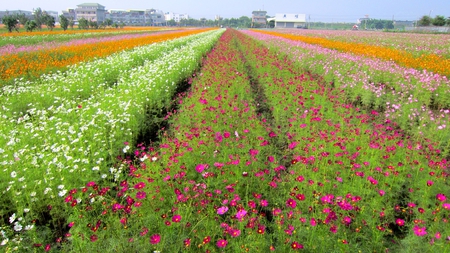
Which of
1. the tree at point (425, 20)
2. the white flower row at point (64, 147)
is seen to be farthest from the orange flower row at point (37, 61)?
the tree at point (425, 20)

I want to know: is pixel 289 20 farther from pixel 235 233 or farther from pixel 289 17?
pixel 235 233

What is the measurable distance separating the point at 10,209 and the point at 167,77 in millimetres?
6127

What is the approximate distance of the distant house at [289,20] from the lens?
11294 centimetres

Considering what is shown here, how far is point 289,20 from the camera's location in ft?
373

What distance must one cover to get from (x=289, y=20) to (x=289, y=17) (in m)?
2.91

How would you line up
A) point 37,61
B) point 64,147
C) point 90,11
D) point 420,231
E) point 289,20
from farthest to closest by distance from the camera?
point 90,11 → point 289,20 → point 37,61 → point 64,147 → point 420,231

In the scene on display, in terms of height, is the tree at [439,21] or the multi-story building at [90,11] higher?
the multi-story building at [90,11]

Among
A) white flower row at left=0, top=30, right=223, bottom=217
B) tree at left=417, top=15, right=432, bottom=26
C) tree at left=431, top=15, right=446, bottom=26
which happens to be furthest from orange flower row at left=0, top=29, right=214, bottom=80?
tree at left=417, top=15, right=432, bottom=26

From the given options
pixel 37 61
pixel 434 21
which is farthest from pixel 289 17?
pixel 37 61

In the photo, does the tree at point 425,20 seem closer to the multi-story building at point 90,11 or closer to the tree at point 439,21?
the tree at point 439,21

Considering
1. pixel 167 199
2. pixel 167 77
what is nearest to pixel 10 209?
pixel 167 199

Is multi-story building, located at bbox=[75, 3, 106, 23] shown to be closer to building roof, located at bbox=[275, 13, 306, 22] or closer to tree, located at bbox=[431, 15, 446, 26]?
building roof, located at bbox=[275, 13, 306, 22]

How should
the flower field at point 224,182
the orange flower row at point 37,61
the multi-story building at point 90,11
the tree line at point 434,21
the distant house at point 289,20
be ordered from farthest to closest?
the multi-story building at point 90,11 → the distant house at point 289,20 → the tree line at point 434,21 → the orange flower row at point 37,61 → the flower field at point 224,182

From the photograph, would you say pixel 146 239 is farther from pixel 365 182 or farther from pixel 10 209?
pixel 365 182
